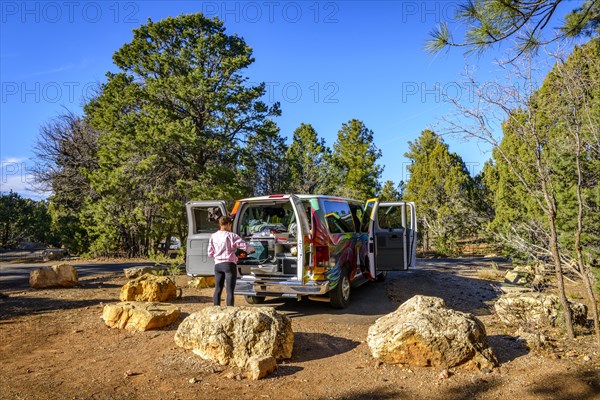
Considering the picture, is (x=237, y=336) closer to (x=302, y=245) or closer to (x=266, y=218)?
(x=302, y=245)

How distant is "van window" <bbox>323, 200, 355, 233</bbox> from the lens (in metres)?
7.38

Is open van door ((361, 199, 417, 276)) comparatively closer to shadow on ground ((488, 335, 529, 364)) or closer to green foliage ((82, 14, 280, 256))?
shadow on ground ((488, 335, 529, 364))

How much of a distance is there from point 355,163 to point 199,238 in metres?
21.9

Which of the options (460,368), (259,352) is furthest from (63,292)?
(460,368)

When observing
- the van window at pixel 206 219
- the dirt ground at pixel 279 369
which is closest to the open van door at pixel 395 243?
the dirt ground at pixel 279 369

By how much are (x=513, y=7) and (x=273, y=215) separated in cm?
514

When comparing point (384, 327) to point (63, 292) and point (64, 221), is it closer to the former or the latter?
point (63, 292)

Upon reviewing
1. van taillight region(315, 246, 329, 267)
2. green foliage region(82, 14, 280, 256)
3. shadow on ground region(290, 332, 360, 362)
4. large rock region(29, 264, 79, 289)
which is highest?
green foliage region(82, 14, 280, 256)

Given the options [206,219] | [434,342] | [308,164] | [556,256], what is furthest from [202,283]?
[308,164]

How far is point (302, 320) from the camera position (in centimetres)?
687

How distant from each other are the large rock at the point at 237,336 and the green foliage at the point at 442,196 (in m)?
20.1

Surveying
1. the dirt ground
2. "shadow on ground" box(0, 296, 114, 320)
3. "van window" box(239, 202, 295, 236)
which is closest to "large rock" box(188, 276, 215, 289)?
"shadow on ground" box(0, 296, 114, 320)

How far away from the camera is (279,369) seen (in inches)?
185

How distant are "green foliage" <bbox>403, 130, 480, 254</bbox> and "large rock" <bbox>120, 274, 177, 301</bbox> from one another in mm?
18393
